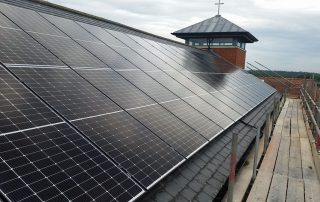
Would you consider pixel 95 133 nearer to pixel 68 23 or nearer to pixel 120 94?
pixel 120 94

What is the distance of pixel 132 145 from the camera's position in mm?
7184

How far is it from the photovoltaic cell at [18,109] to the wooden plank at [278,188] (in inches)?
259

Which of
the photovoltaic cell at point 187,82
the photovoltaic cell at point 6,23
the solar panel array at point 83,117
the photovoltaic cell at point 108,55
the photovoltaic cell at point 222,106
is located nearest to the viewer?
the solar panel array at point 83,117

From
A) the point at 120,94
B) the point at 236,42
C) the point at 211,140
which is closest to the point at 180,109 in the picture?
the point at 211,140

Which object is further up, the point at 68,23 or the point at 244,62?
the point at 68,23

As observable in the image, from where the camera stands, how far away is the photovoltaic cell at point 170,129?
8516 mm

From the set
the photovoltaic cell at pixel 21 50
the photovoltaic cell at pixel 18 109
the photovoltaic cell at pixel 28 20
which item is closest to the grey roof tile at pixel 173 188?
the photovoltaic cell at pixel 18 109

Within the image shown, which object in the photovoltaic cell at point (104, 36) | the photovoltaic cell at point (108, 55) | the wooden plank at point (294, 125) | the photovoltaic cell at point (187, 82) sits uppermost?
the photovoltaic cell at point (104, 36)

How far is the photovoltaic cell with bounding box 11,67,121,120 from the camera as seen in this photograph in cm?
702

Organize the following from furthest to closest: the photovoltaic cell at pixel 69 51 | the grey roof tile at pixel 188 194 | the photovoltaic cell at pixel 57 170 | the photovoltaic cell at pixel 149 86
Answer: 1. the photovoltaic cell at pixel 149 86
2. the photovoltaic cell at pixel 69 51
3. the grey roof tile at pixel 188 194
4. the photovoltaic cell at pixel 57 170

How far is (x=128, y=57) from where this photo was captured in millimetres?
13383

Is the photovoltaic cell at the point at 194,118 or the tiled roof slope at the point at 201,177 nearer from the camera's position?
the tiled roof slope at the point at 201,177

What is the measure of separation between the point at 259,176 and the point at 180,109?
11.3 ft

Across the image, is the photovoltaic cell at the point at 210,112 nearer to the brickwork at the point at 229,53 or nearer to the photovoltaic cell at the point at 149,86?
the photovoltaic cell at the point at 149,86
